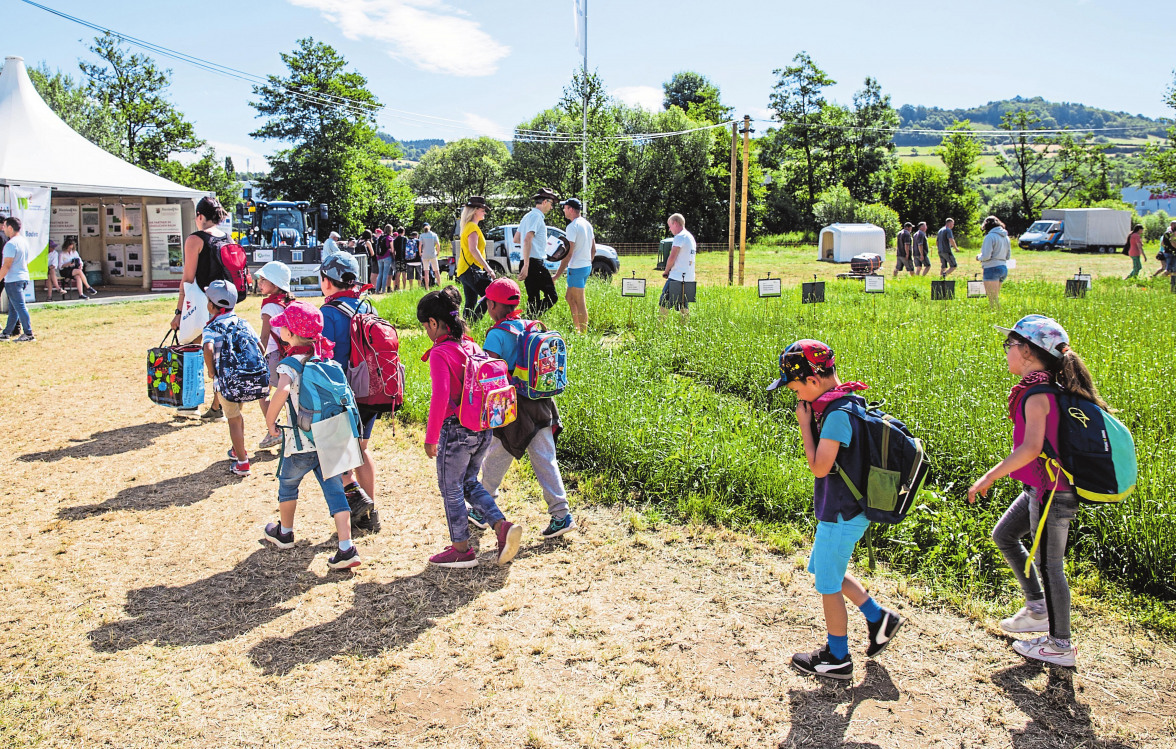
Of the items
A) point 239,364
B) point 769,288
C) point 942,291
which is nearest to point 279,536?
point 239,364

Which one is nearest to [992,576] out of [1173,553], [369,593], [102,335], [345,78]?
[1173,553]

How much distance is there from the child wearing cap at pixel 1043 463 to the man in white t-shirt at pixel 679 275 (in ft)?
22.6

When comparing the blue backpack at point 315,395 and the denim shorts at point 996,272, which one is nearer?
the blue backpack at point 315,395

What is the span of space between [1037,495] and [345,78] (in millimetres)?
49583

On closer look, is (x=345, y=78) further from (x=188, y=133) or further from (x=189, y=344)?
(x=189, y=344)

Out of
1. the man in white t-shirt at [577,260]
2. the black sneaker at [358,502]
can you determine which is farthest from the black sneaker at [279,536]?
the man in white t-shirt at [577,260]

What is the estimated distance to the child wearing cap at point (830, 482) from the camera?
3.07 meters

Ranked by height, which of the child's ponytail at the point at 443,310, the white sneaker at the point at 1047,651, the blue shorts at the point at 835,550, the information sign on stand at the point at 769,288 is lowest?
the white sneaker at the point at 1047,651

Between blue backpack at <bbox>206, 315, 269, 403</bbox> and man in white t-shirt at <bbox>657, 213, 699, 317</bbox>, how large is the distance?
5670 millimetres

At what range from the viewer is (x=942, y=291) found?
43.0 feet

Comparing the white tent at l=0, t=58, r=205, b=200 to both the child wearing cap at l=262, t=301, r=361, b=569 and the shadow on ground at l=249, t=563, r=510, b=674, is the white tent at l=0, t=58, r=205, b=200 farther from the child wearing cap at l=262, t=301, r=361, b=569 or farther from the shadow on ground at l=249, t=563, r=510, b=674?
the shadow on ground at l=249, t=563, r=510, b=674

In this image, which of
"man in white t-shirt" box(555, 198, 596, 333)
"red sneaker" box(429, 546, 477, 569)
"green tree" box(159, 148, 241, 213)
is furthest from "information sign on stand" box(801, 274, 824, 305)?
"green tree" box(159, 148, 241, 213)

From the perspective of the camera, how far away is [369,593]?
4199 millimetres

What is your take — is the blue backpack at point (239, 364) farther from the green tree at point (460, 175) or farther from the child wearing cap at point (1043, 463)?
the green tree at point (460, 175)
